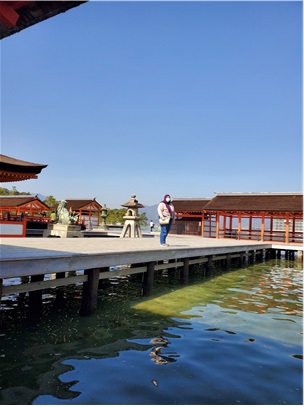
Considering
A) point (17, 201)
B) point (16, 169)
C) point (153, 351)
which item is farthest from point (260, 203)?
point (153, 351)

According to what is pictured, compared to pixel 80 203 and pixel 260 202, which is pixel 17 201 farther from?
pixel 260 202

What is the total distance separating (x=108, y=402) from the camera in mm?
3564

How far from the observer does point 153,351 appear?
5047 millimetres

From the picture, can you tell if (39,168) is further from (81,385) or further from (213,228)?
(213,228)

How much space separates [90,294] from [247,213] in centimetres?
2053

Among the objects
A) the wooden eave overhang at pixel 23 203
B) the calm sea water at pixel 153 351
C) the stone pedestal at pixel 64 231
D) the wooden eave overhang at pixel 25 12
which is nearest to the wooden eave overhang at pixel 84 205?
the wooden eave overhang at pixel 23 203

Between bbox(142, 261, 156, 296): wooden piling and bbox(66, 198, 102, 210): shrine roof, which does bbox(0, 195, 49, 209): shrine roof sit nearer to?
bbox(66, 198, 102, 210): shrine roof

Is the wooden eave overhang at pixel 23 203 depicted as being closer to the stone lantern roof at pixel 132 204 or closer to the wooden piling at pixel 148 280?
the stone lantern roof at pixel 132 204

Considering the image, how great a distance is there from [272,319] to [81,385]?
15.3ft

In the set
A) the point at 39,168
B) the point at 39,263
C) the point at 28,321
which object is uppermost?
the point at 39,168

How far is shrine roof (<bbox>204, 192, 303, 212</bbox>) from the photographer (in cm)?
2311

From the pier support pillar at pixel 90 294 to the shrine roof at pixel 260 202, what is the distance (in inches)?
732

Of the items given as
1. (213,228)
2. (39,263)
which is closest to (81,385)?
(39,263)

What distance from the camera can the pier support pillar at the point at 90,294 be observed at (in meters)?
7.05
